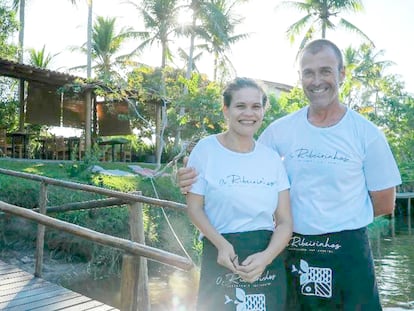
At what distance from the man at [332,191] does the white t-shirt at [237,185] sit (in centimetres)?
8

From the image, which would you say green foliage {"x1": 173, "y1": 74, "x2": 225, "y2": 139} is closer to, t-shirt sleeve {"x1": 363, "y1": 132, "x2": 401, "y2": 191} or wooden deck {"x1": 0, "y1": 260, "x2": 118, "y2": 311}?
wooden deck {"x1": 0, "y1": 260, "x2": 118, "y2": 311}

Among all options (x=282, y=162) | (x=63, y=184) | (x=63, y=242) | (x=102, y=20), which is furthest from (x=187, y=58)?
(x=282, y=162)

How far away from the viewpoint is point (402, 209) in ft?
74.4

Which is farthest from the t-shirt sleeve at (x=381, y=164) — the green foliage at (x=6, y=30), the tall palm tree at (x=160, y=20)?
the tall palm tree at (x=160, y=20)

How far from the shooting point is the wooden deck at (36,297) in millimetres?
3443

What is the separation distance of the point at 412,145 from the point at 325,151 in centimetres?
2318

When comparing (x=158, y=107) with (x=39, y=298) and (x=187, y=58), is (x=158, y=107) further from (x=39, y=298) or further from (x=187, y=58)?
(x=39, y=298)

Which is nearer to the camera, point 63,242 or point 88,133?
point 63,242

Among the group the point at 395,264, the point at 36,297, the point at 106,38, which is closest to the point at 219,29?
the point at 106,38

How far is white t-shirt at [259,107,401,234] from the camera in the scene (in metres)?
1.80

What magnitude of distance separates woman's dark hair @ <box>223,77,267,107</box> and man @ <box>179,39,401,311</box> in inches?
8.0

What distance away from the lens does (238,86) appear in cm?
185

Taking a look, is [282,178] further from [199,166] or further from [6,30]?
[6,30]

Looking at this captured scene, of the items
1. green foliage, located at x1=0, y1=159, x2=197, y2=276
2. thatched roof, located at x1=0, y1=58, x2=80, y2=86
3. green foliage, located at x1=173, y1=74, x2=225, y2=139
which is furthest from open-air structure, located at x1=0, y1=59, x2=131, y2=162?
green foliage, located at x1=0, y1=159, x2=197, y2=276
